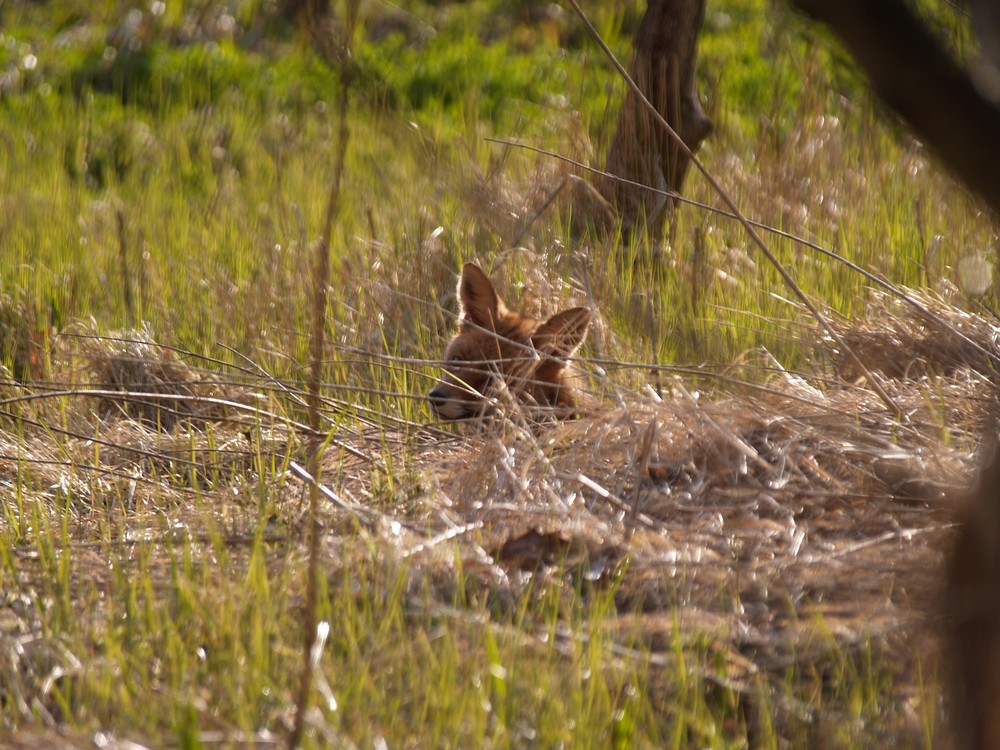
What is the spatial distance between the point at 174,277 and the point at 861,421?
13.9ft

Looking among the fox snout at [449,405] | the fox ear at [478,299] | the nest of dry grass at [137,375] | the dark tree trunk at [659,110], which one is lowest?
the nest of dry grass at [137,375]

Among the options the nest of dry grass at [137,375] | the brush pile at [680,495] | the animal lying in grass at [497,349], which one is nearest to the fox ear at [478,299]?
the animal lying in grass at [497,349]

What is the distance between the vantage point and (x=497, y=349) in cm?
420

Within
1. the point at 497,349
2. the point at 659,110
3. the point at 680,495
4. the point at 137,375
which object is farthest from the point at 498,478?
the point at 659,110

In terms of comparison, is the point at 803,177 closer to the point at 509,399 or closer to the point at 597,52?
the point at 597,52

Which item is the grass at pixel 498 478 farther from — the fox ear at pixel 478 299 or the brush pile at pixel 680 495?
the fox ear at pixel 478 299

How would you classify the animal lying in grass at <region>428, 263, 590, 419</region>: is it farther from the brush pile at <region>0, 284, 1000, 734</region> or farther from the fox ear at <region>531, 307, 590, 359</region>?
the brush pile at <region>0, 284, 1000, 734</region>

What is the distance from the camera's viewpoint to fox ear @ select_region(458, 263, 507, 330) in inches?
187

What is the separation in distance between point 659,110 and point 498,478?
3.09 m

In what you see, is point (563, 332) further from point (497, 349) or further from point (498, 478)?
point (498, 478)

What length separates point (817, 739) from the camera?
2240mm

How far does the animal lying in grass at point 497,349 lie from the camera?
14.2ft

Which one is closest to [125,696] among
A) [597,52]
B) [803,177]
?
[803,177]

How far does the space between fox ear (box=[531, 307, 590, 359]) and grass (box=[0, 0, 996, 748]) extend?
15cm
